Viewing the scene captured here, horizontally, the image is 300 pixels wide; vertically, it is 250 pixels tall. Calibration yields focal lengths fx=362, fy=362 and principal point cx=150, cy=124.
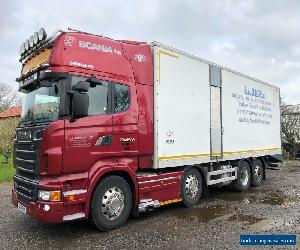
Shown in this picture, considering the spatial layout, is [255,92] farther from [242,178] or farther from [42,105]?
[42,105]

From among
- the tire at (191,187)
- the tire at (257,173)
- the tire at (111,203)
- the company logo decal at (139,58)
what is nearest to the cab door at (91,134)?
the tire at (111,203)

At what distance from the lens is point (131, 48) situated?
24.3ft

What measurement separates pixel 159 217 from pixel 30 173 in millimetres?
2876

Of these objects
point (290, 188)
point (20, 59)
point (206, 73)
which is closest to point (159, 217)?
point (206, 73)

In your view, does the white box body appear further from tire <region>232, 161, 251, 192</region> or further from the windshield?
the windshield

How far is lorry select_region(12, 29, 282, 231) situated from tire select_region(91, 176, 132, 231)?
2 centimetres

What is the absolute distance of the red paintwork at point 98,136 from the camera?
19.2 ft

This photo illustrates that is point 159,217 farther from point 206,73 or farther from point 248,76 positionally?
point 248,76

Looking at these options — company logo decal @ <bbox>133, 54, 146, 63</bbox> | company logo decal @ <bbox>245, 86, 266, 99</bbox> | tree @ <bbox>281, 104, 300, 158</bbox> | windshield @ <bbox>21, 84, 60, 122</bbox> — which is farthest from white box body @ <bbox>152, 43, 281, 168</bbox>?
tree @ <bbox>281, 104, 300, 158</bbox>

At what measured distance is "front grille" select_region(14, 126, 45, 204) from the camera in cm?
598

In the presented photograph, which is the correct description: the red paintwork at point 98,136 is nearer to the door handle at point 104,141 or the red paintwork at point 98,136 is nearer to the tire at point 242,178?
the door handle at point 104,141

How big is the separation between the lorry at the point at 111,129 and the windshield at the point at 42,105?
19 millimetres

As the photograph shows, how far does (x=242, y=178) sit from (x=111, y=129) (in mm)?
5783

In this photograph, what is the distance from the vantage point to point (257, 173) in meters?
11.9
